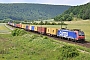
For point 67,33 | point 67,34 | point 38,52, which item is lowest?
point 38,52

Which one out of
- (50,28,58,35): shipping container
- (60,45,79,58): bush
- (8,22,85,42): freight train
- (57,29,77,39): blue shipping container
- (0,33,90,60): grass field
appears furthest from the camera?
(50,28,58,35): shipping container

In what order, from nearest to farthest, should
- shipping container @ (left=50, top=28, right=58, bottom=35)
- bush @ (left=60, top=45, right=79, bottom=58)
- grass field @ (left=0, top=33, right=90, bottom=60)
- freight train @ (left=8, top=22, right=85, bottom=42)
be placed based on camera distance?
bush @ (left=60, top=45, right=79, bottom=58) → grass field @ (left=0, top=33, right=90, bottom=60) → freight train @ (left=8, top=22, right=85, bottom=42) → shipping container @ (left=50, top=28, right=58, bottom=35)

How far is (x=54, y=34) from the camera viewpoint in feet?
229

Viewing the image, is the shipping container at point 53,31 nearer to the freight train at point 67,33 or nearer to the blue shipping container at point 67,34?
the freight train at point 67,33

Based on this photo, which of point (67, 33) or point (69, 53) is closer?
point (69, 53)

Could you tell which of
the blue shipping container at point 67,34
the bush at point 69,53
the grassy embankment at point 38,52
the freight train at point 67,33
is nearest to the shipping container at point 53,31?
the freight train at point 67,33

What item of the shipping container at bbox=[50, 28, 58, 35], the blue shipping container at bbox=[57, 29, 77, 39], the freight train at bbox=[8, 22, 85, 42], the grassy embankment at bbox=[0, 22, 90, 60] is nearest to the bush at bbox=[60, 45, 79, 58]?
the grassy embankment at bbox=[0, 22, 90, 60]

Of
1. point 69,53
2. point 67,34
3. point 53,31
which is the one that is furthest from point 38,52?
point 53,31

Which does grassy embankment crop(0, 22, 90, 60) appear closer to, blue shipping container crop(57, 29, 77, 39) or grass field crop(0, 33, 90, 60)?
grass field crop(0, 33, 90, 60)

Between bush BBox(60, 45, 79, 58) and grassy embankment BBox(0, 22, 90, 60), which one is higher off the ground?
bush BBox(60, 45, 79, 58)

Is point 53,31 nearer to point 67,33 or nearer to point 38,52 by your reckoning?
point 67,33


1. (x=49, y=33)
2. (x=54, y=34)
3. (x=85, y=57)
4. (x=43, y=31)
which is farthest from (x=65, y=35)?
(x=85, y=57)

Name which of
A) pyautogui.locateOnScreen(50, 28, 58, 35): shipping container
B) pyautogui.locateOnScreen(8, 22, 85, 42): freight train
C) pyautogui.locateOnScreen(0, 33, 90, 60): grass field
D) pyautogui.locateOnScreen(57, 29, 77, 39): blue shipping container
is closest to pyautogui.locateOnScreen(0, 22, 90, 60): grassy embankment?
pyautogui.locateOnScreen(0, 33, 90, 60): grass field

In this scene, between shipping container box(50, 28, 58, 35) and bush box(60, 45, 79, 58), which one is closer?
bush box(60, 45, 79, 58)
